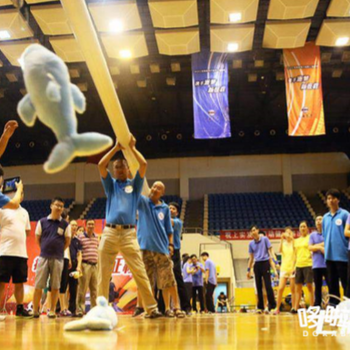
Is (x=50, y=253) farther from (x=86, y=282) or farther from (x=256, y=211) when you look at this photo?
(x=256, y=211)

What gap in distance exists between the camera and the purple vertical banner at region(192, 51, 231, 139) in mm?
9180

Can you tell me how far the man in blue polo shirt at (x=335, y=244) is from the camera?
4.30 meters

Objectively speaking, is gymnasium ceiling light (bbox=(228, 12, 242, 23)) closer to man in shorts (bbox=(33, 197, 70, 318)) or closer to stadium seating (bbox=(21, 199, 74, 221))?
man in shorts (bbox=(33, 197, 70, 318))

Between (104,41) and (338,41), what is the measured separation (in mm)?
4760

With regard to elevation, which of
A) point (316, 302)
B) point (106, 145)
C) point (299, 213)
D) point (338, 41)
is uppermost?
point (338, 41)

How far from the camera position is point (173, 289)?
4742 mm

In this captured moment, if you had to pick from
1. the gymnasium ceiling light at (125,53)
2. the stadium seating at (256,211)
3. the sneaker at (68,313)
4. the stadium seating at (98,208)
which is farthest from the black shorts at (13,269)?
the stadium seating at (98,208)

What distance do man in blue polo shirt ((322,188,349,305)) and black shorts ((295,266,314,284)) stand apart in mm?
1827

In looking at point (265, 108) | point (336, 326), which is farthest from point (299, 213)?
point (336, 326)

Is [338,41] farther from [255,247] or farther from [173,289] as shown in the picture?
[173,289]

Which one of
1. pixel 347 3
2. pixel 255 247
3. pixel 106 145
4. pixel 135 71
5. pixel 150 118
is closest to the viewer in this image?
pixel 106 145

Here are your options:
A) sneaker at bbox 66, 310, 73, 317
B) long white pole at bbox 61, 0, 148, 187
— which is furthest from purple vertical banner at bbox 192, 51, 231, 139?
long white pole at bbox 61, 0, 148, 187

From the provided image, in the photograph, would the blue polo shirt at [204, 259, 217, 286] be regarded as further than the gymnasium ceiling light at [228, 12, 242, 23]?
Yes

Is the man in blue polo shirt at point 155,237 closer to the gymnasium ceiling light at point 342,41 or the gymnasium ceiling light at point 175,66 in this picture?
the gymnasium ceiling light at point 342,41
